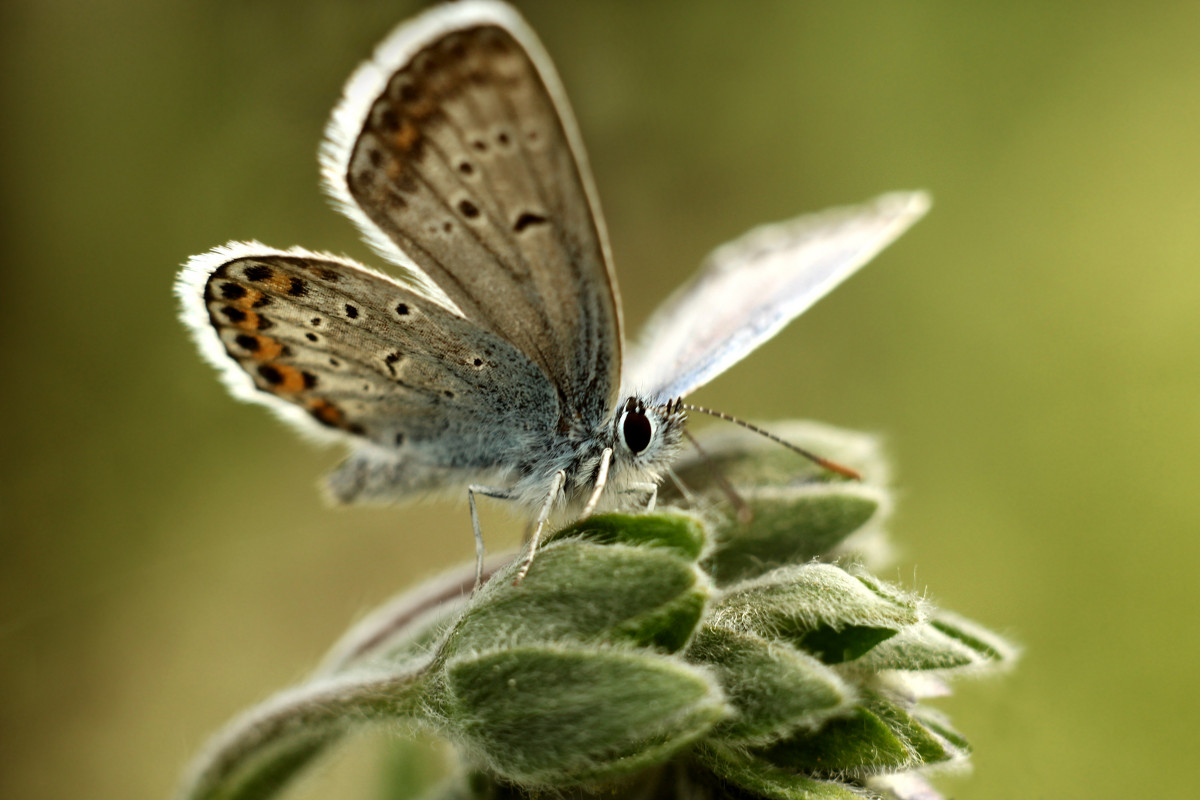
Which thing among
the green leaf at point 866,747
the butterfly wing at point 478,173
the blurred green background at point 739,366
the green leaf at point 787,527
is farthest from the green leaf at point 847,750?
the blurred green background at point 739,366

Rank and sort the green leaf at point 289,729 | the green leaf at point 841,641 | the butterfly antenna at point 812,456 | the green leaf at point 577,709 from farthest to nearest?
the butterfly antenna at point 812,456 → the green leaf at point 289,729 → the green leaf at point 841,641 → the green leaf at point 577,709

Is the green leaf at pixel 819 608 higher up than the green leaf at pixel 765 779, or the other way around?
the green leaf at pixel 819 608

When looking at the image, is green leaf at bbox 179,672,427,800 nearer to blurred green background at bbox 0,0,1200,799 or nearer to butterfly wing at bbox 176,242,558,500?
butterfly wing at bbox 176,242,558,500

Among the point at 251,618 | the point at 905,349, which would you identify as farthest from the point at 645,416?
the point at 905,349

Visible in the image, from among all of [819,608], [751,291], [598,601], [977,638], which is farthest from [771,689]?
[751,291]

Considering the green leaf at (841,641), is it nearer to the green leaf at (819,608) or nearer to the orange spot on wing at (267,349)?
the green leaf at (819,608)

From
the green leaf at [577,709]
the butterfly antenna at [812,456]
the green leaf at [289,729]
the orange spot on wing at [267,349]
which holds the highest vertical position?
the butterfly antenna at [812,456]

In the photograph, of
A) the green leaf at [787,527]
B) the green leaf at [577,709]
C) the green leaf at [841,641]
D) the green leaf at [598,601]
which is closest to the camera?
the green leaf at [577,709]
